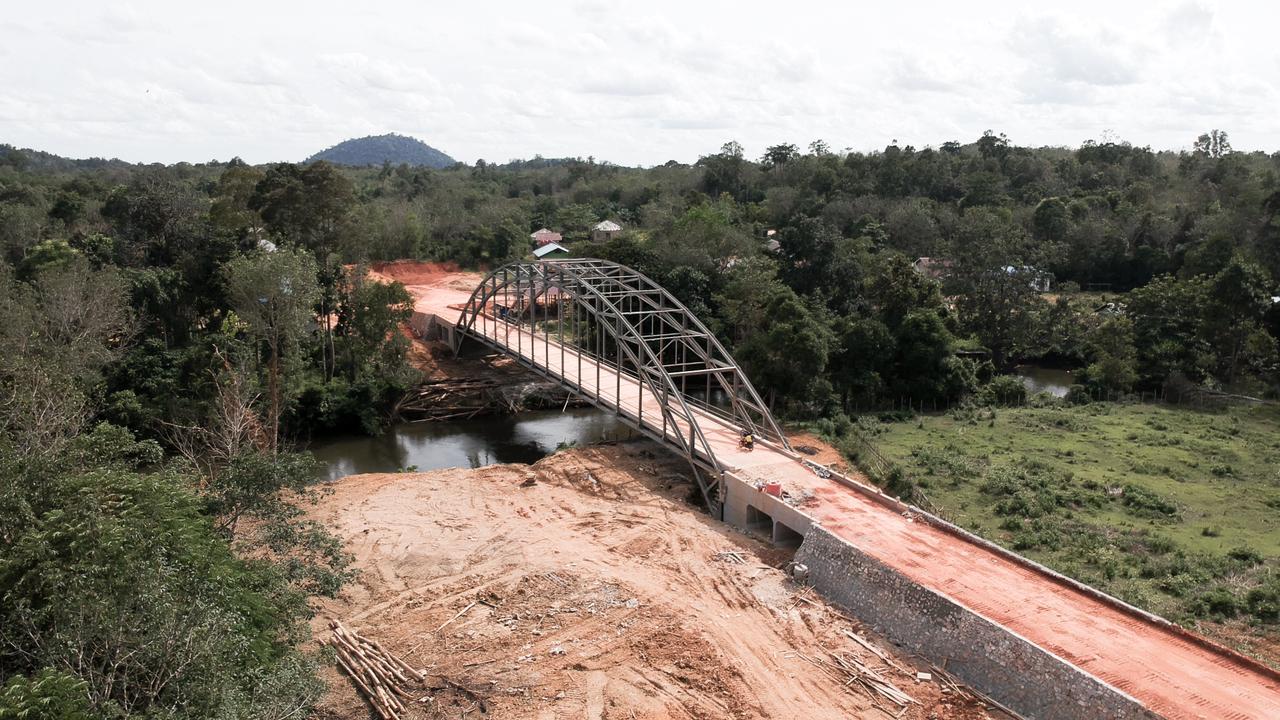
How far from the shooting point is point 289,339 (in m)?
32.0

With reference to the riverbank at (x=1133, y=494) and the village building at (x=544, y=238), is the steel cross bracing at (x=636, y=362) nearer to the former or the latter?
the riverbank at (x=1133, y=494)

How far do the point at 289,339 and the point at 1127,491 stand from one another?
96.6 ft

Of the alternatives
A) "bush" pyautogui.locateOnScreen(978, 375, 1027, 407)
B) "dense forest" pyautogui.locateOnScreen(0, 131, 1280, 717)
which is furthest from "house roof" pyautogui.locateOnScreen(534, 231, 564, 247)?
"bush" pyautogui.locateOnScreen(978, 375, 1027, 407)

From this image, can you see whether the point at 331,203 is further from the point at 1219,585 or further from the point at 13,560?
the point at 1219,585

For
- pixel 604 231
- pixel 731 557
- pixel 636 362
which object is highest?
pixel 604 231

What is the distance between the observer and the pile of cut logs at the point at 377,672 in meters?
16.7

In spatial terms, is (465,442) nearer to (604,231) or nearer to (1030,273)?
(1030,273)

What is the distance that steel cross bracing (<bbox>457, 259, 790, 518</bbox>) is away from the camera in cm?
2814

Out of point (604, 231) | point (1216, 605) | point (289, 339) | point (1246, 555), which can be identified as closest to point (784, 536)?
point (1216, 605)

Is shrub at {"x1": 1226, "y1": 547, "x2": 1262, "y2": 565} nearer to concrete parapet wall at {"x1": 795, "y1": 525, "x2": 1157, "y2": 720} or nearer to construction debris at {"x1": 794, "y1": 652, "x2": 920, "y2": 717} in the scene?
concrete parapet wall at {"x1": 795, "y1": 525, "x2": 1157, "y2": 720}

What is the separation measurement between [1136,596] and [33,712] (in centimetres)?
2122

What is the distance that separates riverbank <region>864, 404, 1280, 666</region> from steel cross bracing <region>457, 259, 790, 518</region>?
22.3 feet

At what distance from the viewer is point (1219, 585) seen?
20641mm

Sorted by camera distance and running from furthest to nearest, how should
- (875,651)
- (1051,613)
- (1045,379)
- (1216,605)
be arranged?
(1045,379) → (1216,605) → (875,651) → (1051,613)
